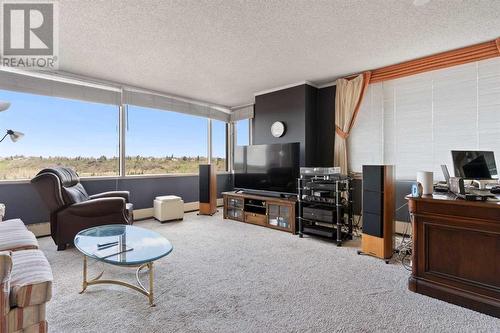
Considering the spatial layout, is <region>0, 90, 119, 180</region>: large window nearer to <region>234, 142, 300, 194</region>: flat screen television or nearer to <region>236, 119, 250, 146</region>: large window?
<region>234, 142, 300, 194</region>: flat screen television

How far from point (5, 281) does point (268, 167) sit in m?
3.46

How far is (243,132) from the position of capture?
6.09m

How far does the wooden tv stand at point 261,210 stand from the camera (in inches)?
150

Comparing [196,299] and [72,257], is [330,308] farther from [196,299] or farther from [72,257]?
[72,257]

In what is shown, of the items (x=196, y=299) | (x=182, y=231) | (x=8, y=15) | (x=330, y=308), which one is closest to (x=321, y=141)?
(x=182, y=231)

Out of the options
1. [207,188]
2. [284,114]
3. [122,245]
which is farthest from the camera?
[207,188]

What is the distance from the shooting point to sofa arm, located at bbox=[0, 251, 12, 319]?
Answer: 3.76 ft

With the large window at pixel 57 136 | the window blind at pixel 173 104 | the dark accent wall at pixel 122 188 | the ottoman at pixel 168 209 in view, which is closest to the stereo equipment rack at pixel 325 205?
the ottoman at pixel 168 209

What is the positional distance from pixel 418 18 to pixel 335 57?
40.4 inches

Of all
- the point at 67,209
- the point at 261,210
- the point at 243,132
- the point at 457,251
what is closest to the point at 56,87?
the point at 67,209

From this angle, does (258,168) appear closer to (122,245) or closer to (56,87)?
(122,245)

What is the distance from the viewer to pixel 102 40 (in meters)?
2.82

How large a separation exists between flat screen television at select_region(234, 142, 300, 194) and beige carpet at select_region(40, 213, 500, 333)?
132 centimetres

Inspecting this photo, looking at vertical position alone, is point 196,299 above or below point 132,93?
below
